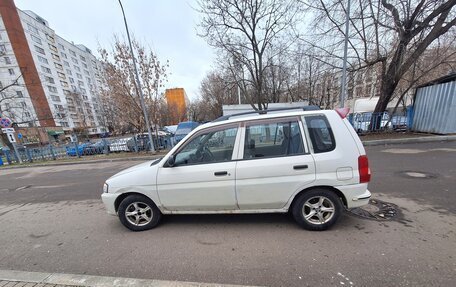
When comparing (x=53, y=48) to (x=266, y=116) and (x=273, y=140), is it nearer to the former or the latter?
(x=266, y=116)

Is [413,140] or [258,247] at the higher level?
[258,247]

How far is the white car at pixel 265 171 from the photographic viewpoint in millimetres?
2744

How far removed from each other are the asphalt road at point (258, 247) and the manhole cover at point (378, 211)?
130 mm

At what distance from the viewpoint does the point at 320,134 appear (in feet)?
9.20

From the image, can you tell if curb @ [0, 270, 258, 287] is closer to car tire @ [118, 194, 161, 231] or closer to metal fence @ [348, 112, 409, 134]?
car tire @ [118, 194, 161, 231]

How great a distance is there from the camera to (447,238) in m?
2.54

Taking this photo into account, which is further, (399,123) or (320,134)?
(399,123)

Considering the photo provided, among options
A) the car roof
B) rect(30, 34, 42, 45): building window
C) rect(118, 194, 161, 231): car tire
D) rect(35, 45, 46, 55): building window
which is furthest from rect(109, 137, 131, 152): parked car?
rect(30, 34, 42, 45): building window

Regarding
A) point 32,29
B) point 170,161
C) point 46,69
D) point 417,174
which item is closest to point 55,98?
point 46,69

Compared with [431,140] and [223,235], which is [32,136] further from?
[431,140]

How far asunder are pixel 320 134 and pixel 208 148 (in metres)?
1.76

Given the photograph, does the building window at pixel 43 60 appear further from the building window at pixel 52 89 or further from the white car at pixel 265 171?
the white car at pixel 265 171

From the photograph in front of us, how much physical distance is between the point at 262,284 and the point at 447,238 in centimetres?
265

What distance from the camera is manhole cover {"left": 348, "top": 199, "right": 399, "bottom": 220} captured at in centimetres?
318
